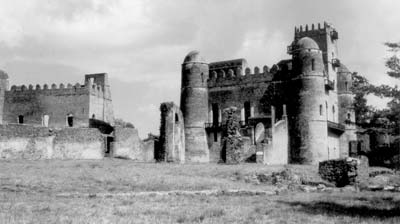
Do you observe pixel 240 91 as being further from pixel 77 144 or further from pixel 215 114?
pixel 77 144

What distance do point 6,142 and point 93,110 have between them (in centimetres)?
2204

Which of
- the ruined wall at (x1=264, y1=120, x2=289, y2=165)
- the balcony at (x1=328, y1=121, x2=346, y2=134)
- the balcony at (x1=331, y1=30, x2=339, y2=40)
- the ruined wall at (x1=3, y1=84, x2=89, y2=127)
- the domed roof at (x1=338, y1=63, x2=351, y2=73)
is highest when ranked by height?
A: the balcony at (x1=331, y1=30, x2=339, y2=40)

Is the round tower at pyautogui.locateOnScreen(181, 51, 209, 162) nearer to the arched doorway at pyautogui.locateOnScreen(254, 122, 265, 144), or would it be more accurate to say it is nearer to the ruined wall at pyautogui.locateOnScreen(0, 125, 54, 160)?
the arched doorway at pyautogui.locateOnScreen(254, 122, 265, 144)

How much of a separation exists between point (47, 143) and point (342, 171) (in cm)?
1822

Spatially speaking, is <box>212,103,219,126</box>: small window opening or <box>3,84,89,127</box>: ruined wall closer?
<box>212,103,219,126</box>: small window opening

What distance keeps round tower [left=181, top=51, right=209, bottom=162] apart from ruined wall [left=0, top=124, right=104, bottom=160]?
13623 millimetres

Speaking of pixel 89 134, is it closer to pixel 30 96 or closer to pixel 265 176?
pixel 265 176

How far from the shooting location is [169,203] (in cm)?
1388

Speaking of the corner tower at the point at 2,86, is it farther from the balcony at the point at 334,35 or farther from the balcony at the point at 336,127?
the balcony at the point at 334,35

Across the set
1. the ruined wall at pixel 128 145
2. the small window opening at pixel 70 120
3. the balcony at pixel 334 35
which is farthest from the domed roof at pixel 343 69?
the small window opening at pixel 70 120

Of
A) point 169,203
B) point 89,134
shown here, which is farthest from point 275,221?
point 89,134

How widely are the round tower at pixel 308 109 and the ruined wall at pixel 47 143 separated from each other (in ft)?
52.0

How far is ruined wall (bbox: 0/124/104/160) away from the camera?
31125 millimetres

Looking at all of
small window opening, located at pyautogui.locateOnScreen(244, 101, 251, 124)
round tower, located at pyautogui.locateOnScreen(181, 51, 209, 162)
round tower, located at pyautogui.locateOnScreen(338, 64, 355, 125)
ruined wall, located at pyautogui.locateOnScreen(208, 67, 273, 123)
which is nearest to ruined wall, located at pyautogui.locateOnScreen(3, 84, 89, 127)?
round tower, located at pyautogui.locateOnScreen(181, 51, 209, 162)
